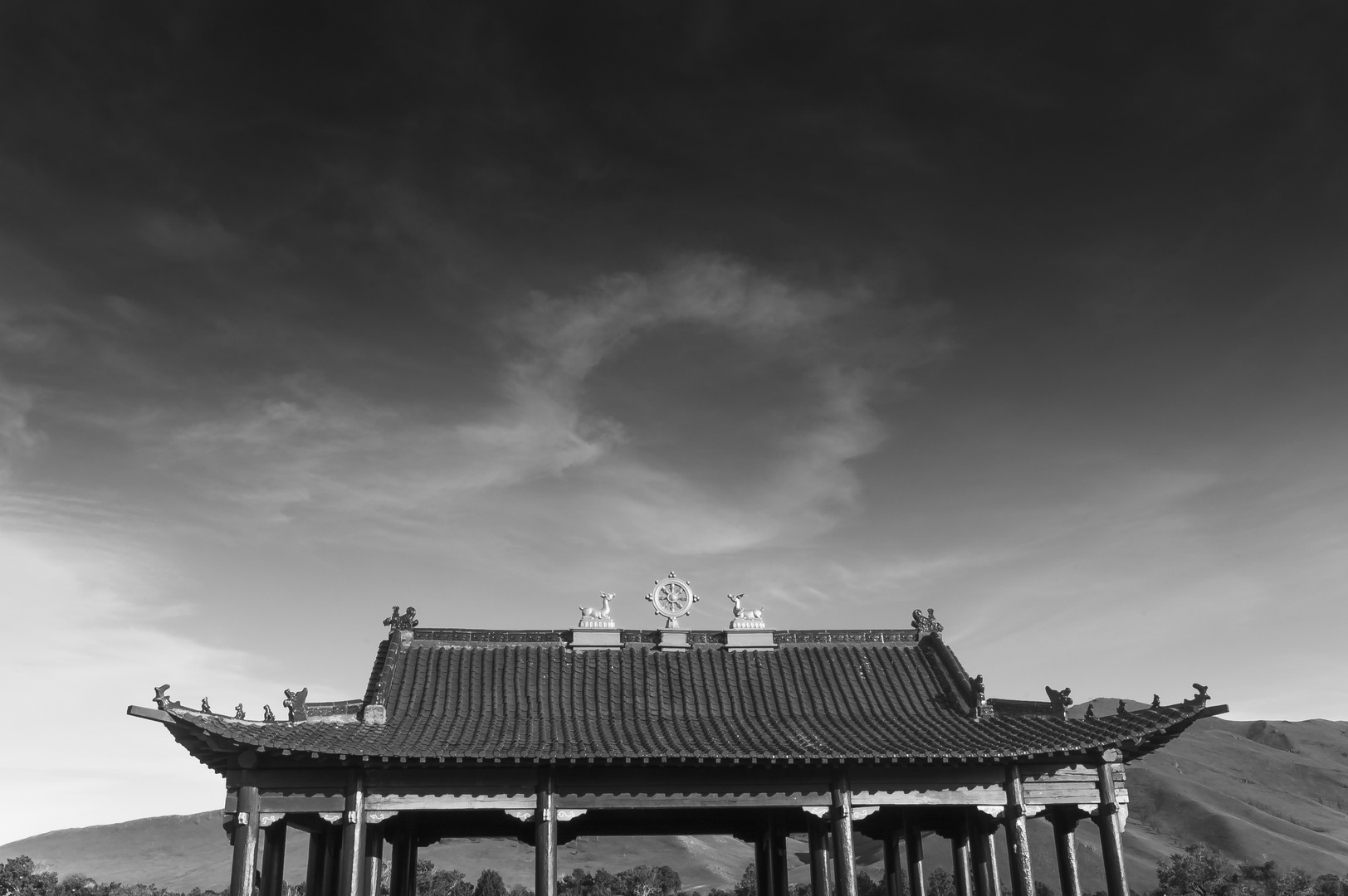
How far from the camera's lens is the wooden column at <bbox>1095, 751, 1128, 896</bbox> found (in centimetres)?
2181

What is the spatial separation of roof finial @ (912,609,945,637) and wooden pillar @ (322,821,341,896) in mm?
14883

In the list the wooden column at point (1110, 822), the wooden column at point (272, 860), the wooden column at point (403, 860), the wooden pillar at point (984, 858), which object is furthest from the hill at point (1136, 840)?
the wooden column at point (272, 860)

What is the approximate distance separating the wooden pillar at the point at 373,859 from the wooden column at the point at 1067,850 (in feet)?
46.3

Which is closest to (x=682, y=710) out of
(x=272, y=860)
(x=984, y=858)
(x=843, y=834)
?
(x=843, y=834)

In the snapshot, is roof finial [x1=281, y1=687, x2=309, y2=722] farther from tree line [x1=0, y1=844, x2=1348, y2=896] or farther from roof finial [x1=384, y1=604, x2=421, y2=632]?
tree line [x1=0, y1=844, x2=1348, y2=896]

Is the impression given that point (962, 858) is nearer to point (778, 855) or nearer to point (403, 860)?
point (778, 855)

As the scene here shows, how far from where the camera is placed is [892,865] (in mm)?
28422

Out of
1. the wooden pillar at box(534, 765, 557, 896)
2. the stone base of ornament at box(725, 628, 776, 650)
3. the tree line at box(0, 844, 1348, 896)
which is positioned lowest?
the tree line at box(0, 844, 1348, 896)

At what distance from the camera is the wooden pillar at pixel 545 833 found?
68.5ft

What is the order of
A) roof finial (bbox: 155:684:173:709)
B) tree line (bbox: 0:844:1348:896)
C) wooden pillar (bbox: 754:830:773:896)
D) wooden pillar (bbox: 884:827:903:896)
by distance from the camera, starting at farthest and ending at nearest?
1. tree line (bbox: 0:844:1348:896)
2. wooden pillar (bbox: 884:827:903:896)
3. wooden pillar (bbox: 754:830:773:896)
4. roof finial (bbox: 155:684:173:709)

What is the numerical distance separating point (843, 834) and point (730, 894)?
224 ft

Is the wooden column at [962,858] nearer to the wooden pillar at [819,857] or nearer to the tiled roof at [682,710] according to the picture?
the tiled roof at [682,710]

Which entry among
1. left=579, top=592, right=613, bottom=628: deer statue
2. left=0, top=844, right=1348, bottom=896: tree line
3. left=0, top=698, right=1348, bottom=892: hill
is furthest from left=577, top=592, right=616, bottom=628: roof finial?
left=0, top=698, right=1348, bottom=892: hill

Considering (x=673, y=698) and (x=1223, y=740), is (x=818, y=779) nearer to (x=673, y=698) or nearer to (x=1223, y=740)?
(x=673, y=698)
